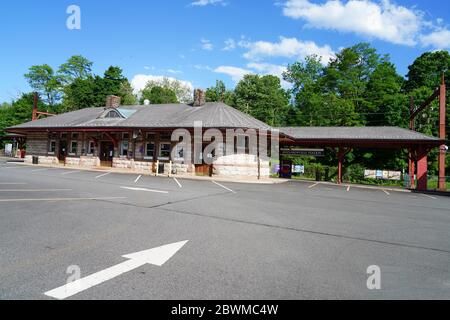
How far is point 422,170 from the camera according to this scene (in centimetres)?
2119

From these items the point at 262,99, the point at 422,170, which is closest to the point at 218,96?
the point at 262,99

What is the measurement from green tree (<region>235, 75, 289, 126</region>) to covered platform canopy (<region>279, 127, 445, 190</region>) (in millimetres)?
26400

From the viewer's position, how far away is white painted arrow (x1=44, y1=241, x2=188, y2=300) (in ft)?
10.6

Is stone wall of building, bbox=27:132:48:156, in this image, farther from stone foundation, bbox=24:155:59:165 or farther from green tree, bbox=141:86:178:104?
green tree, bbox=141:86:178:104

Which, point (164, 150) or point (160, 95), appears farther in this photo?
point (160, 95)

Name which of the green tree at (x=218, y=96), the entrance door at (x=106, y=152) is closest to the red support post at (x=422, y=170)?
the entrance door at (x=106, y=152)

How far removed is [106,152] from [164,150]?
657 centimetres

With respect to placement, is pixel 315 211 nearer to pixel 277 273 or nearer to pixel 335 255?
pixel 335 255

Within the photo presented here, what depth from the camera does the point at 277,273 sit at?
4.01 metres

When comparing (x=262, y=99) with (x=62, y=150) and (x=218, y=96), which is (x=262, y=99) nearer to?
(x=218, y=96)

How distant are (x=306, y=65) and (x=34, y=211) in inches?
2435

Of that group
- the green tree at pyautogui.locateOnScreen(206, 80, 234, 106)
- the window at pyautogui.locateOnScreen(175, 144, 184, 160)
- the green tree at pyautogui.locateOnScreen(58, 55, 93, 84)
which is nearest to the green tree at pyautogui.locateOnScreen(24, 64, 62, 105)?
the green tree at pyautogui.locateOnScreen(58, 55, 93, 84)

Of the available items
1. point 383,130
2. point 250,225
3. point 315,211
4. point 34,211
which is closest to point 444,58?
point 383,130

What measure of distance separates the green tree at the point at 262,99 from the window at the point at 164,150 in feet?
103
